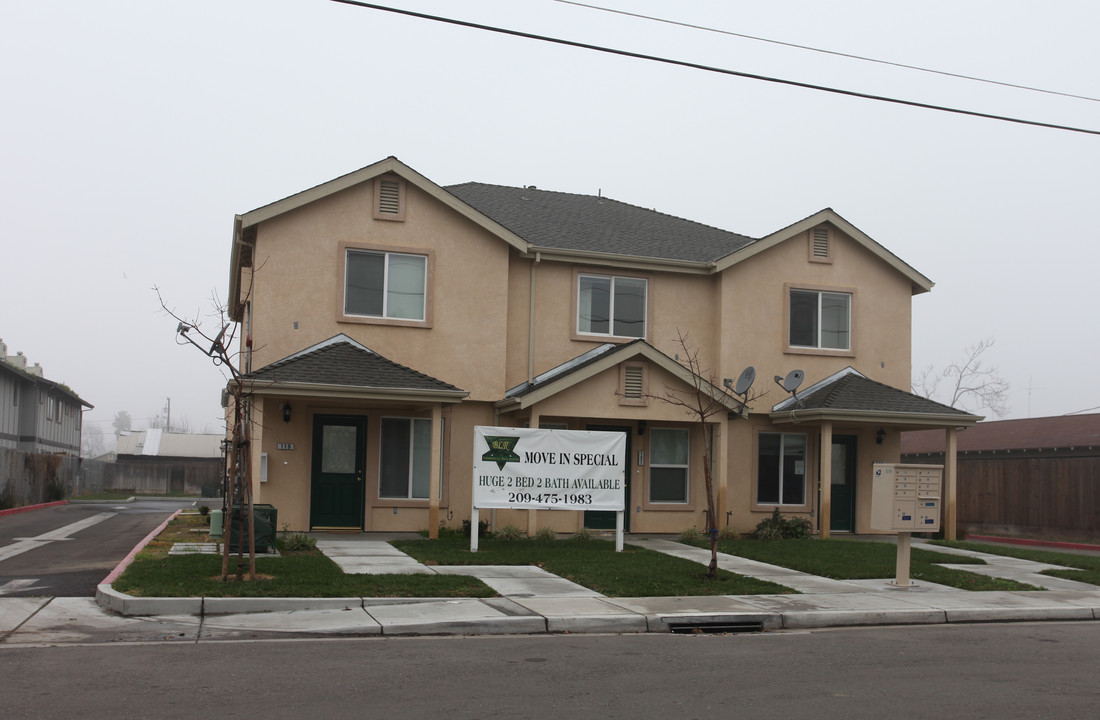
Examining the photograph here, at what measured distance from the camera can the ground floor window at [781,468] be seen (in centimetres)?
2230

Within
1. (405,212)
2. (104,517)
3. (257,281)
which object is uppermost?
(405,212)

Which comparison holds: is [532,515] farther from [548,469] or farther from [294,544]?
[294,544]

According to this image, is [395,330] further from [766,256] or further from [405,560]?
[766,256]

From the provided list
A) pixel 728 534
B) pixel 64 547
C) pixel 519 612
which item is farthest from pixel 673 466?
pixel 64 547

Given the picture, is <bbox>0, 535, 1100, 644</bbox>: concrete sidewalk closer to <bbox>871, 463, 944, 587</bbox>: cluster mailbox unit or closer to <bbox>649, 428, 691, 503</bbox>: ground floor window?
<bbox>871, 463, 944, 587</bbox>: cluster mailbox unit

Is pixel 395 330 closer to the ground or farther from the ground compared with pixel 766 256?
closer to the ground

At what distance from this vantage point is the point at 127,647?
29.5ft

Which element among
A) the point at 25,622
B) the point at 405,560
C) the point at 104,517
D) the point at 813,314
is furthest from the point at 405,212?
the point at 104,517

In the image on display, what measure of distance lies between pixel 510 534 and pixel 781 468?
7011 mm

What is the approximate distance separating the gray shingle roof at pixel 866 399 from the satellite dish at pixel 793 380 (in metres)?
0.47

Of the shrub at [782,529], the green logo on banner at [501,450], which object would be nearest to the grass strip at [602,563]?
the green logo on banner at [501,450]

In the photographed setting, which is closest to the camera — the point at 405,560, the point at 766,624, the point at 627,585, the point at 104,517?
the point at 766,624

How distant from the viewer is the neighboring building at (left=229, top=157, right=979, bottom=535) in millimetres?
19219

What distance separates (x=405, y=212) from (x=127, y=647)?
12436mm
